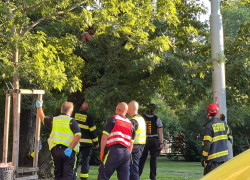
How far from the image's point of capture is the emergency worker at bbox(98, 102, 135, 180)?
5957 mm

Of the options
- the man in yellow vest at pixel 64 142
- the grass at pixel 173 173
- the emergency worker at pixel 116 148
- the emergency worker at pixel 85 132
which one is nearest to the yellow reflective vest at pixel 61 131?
the man in yellow vest at pixel 64 142

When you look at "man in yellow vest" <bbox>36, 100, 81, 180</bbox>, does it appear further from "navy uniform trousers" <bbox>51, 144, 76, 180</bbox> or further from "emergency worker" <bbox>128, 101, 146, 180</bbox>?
"emergency worker" <bbox>128, 101, 146, 180</bbox>

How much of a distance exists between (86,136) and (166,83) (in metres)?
3.57

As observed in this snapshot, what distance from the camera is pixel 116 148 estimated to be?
6059 mm

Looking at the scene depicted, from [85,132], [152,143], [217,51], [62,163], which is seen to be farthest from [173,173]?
[62,163]

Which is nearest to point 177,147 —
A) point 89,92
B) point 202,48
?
point 202,48

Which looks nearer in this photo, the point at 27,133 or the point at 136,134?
the point at 136,134

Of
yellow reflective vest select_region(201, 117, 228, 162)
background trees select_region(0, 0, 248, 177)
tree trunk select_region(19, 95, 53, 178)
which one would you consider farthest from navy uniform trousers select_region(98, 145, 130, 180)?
tree trunk select_region(19, 95, 53, 178)

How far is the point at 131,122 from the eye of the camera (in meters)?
6.73

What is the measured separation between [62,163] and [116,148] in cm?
117

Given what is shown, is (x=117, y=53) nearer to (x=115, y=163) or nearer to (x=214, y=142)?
(x=214, y=142)

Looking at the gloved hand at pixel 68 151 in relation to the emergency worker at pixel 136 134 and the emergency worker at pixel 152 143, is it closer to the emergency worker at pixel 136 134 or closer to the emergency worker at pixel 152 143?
the emergency worker at pixel 136 134

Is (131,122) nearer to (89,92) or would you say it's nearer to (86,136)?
(86,136)

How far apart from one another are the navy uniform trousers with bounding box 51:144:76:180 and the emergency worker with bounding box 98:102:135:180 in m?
0.72
